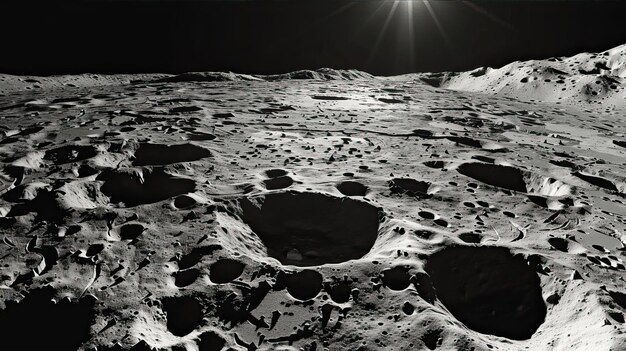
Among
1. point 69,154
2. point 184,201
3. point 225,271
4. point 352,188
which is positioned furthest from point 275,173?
point 69,154

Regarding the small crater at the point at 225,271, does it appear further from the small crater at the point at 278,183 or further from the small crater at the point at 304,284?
the small crater at the point at 278,183

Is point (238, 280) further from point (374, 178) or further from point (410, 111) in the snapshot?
point (410, 111)

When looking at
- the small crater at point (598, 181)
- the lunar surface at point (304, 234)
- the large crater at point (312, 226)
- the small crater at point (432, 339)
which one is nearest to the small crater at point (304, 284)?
the lunar surface at point (304, 234)

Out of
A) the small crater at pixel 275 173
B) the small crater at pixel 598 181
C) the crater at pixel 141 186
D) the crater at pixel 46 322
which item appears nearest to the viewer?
the crater at pixel 46 322

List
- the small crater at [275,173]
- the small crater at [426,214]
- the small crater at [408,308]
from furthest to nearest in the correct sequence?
the small crater at [275,173] < the small crater at [426,214] < the small crater at [408,308]

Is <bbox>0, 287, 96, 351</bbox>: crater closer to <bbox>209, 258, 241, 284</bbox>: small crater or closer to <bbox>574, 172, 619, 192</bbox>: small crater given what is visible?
<bbox>209, 258, 241, 284</bbox>: small crater

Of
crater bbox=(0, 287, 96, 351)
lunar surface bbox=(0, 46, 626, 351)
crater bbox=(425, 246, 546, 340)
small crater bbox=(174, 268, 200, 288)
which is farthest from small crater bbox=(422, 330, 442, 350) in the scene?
crater bbox=(0, 287, 96, 351)
